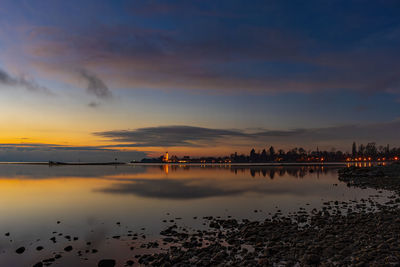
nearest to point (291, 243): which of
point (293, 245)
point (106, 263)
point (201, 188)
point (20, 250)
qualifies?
point (293, 245)

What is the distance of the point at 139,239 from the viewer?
18328mm

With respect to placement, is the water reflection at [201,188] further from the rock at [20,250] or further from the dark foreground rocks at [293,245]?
the rock at [20,250]

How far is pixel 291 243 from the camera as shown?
52.2 feet

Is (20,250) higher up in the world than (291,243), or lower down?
lower down

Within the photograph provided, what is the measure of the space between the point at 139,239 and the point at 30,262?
6.10m

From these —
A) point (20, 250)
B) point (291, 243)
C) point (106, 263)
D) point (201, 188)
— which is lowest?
point (201, 188)

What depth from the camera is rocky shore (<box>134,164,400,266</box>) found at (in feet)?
43.5

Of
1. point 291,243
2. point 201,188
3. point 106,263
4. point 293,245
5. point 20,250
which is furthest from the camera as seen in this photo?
point 201,188

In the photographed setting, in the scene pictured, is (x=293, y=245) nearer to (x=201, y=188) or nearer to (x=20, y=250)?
(x=20, y=250)

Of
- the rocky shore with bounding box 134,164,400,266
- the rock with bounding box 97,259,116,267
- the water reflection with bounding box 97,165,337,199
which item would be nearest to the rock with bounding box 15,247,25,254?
the rock with bounding box 97,259,116,267

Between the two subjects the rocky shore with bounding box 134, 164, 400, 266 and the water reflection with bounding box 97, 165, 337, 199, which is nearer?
the rocky shore with bounding box 134, 164, 400, 266

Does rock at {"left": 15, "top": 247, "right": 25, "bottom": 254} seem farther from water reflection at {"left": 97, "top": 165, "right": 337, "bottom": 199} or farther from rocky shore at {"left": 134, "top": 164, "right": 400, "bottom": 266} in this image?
water reflection at {"left": 97, "top": 165, "right": 337, "bottom": 199}

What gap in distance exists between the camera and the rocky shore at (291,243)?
1327 cm

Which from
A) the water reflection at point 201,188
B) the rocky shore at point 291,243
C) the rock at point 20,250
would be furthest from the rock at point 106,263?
the water reflection at point 201,188
